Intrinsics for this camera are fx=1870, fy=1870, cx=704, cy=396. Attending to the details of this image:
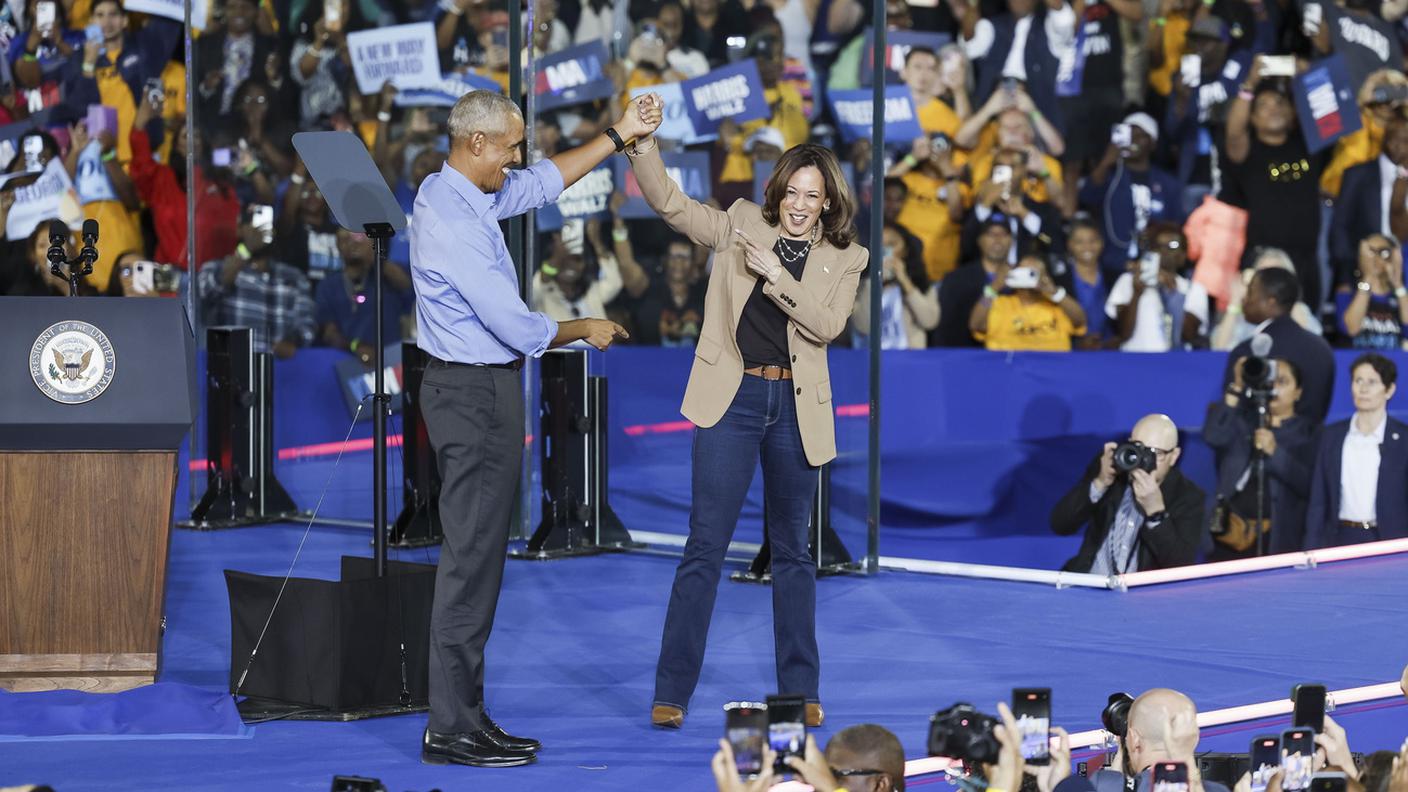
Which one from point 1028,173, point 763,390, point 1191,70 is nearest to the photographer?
point 763,390

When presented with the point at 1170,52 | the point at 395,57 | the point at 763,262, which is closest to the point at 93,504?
the point at 763,262

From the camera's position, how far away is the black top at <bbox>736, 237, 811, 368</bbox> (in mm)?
4207

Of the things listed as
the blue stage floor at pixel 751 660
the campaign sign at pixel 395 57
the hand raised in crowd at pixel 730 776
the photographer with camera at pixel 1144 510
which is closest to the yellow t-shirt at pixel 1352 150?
the blue stage floor at pixel 751 660

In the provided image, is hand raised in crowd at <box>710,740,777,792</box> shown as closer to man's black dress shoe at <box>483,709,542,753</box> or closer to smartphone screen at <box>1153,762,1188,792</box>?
smartphone screen at <box>1153,762,1188,792</box>

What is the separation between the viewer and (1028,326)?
27.9 ft

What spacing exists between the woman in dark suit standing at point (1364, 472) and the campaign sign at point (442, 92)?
362 cm

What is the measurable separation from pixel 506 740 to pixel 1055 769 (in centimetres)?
143

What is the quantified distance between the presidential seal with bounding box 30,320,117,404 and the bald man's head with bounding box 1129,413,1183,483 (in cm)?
335

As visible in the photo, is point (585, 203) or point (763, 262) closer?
point (763, 262)

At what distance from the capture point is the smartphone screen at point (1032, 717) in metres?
2.87

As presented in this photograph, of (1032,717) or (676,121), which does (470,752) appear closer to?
(1032,717)

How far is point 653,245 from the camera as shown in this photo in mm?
7066

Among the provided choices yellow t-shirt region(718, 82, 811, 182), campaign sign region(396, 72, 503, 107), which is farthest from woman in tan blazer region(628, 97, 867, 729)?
campaign sign region(396, 72, 503, 107)

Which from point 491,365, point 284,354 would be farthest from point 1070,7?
point 491,365
